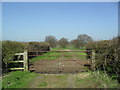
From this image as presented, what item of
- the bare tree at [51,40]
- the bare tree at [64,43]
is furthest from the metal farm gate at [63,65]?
the bare tree at [51,40]

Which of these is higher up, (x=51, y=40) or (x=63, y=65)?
(x=51, y=40)

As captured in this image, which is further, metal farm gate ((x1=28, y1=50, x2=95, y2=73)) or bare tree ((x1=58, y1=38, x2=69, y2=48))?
bare tree ((x1=58, y1=38, x2=69, y2=48))

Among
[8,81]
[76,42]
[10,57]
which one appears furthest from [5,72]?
[76,42]

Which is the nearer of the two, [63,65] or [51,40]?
[63,65]

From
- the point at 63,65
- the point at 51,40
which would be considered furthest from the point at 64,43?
the point at 63,65

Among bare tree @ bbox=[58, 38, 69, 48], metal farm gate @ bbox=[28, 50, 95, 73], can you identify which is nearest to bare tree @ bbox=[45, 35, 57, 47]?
bare tree @ bbox=[58, 38, 69, 48]

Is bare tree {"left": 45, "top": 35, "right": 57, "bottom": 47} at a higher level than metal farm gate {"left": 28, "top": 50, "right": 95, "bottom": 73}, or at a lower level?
higher

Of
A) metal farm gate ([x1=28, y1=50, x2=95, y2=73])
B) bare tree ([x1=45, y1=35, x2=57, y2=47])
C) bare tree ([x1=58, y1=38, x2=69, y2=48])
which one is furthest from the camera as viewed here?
bare tree ([x1=45, y1=35, x2=57, y2=47])

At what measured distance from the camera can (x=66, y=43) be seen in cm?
3894

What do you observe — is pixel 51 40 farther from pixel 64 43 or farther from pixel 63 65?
pixel 63 65

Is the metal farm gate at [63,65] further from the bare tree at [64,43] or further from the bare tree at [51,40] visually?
the bare tree at [51,40]

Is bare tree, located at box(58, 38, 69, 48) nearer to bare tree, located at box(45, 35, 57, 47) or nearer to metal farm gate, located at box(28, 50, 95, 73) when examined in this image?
bare tree, located at box(45, 35, 57, 47)

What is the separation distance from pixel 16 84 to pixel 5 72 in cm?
257

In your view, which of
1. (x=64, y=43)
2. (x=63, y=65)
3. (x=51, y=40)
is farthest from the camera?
(x=51, y=40)
